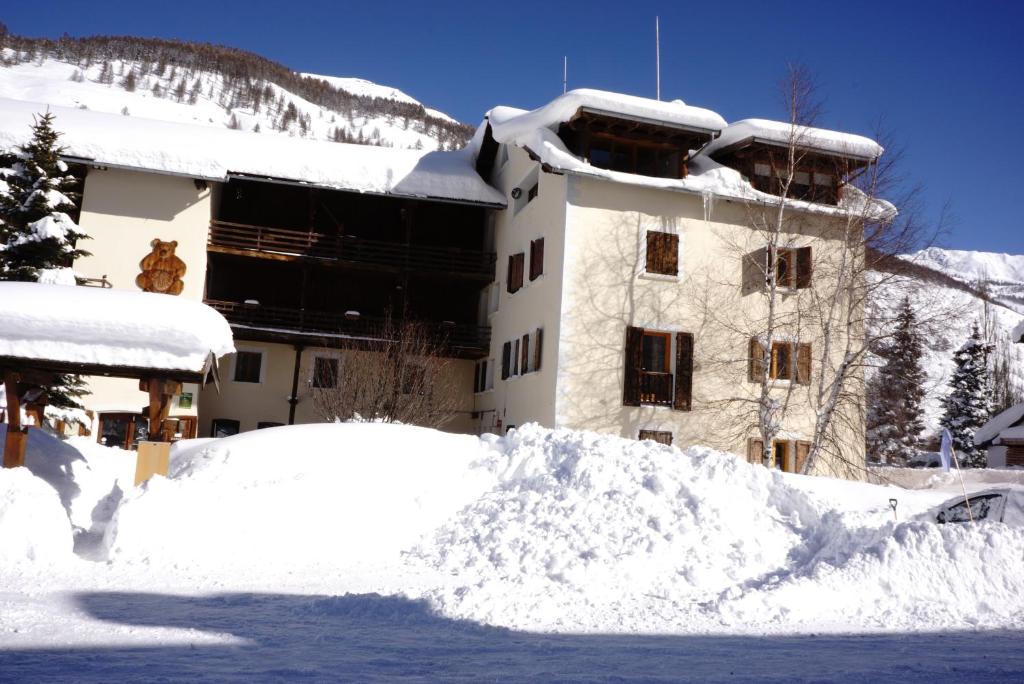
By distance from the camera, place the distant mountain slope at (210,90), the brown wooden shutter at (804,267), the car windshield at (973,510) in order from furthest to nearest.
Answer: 1. the distant mountain slope at (210,90)
2. the brown wooden shutter at (804,267)
3. the car windshield at (973,510)

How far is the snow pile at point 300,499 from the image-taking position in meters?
11.6

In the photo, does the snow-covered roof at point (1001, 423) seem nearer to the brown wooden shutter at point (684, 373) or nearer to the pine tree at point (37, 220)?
the brown wooden shutter at point (684, 373)

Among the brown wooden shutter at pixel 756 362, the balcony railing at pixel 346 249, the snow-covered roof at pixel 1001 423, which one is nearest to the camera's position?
the brown wooden shutter at pixel 756 362

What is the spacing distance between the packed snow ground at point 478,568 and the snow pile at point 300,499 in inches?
1.6

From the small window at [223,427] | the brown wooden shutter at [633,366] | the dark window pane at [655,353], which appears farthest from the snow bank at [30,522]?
the small window at [223,427]

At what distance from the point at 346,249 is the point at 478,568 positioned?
18.8 meters

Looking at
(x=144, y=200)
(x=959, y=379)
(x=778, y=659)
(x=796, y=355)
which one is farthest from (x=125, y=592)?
(x=959, y=379)

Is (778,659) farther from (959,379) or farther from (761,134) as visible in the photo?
(959,379)

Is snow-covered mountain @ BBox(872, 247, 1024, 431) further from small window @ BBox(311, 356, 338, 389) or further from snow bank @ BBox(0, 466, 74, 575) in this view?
snow bank @ BBox(0, 466, 74, 575)

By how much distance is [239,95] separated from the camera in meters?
134

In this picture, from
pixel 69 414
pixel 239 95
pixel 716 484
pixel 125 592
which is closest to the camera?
pixel 125 592

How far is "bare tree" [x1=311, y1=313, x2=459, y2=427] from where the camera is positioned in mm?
22516

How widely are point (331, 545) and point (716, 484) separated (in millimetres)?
5885

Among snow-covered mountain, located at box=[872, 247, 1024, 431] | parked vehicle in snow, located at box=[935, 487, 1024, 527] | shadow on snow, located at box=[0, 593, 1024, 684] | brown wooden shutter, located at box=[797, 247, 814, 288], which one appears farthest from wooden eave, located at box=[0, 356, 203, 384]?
snow-covered mountain, located at box=[872, 247, 1024, 431]
